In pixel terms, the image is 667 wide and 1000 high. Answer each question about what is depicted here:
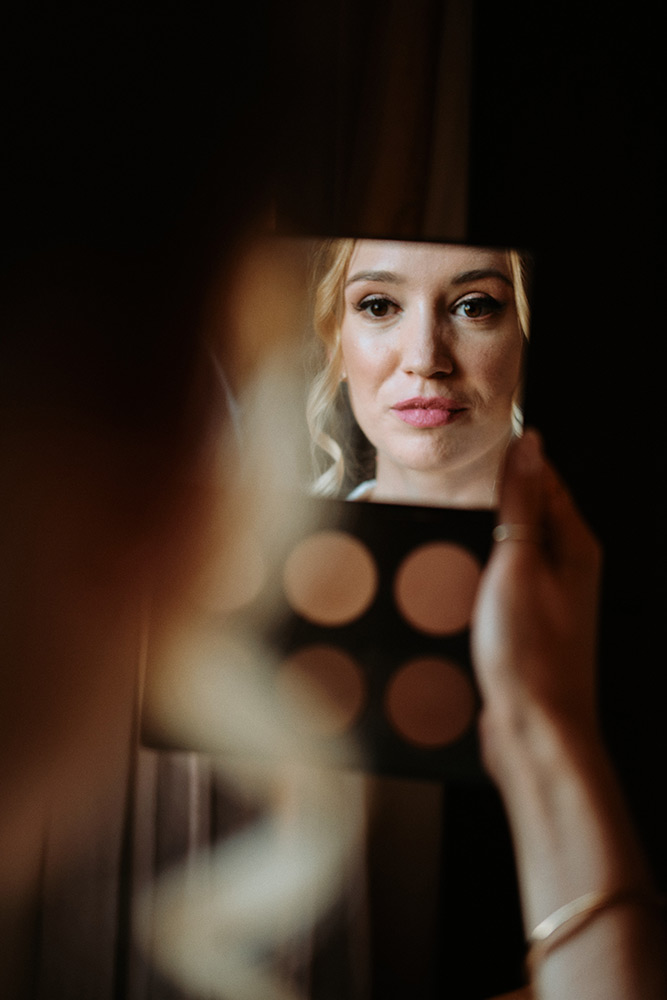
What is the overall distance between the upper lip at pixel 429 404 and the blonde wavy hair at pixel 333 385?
0.04 m

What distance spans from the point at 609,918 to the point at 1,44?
69 cm

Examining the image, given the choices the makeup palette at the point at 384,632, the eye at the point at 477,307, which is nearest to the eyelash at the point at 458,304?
the eye at the point at 477,307

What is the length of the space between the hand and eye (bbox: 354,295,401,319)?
0.13 metres

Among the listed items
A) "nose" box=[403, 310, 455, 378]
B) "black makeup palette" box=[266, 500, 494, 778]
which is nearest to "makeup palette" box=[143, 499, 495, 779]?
"black makeup palette" box=[266, 500, 494, 778]

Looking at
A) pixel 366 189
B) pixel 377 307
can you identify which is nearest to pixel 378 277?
pixel 377 307

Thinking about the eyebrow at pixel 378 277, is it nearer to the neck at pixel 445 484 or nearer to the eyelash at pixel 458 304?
the eyelash at pixel 458 304

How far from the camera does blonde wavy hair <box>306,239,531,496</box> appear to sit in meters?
0.50

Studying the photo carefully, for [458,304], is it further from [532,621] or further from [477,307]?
[532,621]

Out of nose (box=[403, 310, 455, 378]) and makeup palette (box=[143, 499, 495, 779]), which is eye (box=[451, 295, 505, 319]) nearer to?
nose (box=[403, 310, 455, 378])

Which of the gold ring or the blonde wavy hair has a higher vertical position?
the blonde wavy hair

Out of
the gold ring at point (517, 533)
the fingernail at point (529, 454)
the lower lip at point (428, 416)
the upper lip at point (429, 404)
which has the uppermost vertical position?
the upper lip at point (429, 404)

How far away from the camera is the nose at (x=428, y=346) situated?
486 mm

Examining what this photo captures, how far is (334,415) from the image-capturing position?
51cm

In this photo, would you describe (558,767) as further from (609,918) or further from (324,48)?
(324,48)
